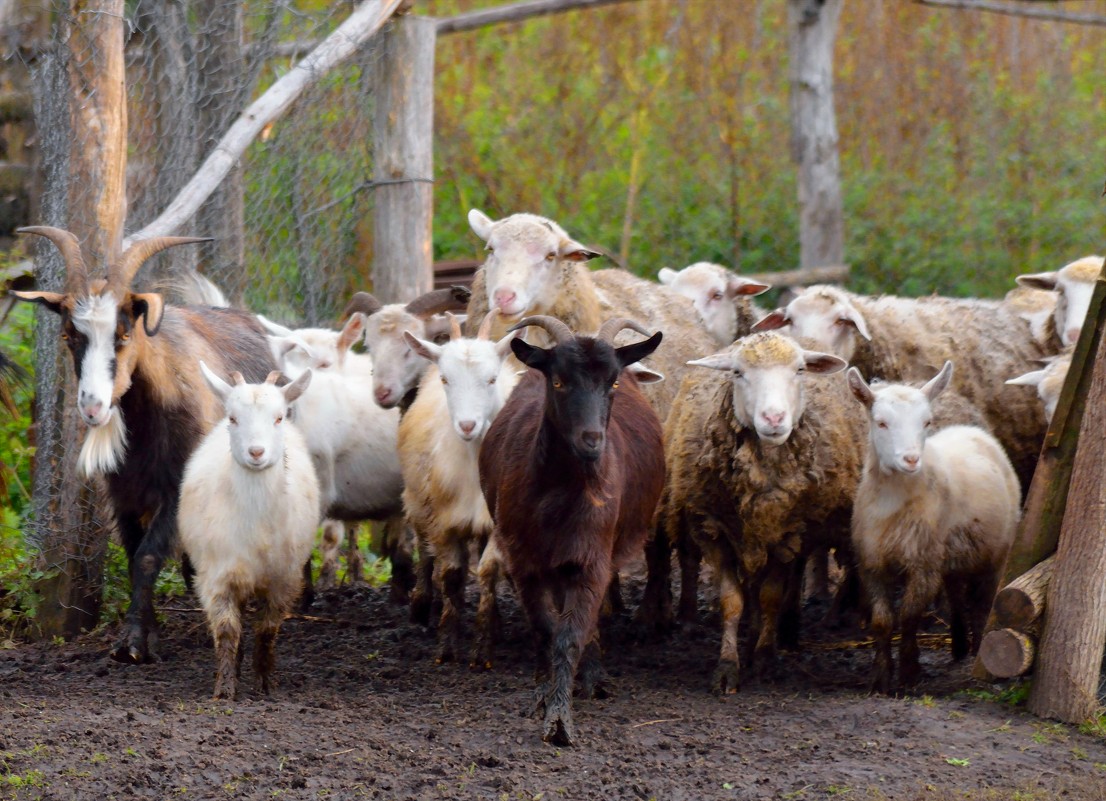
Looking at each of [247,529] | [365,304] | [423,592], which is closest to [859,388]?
[423,592]

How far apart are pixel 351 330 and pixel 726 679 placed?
3268mm

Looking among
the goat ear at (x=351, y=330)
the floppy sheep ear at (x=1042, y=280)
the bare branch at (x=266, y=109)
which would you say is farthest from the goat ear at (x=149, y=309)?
the floppy sheep ear at (x=1042, y=280)

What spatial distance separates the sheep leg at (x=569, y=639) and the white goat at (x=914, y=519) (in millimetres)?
1409

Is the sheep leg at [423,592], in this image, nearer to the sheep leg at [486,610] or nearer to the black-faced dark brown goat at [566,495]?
the sheep leg at [486,610]

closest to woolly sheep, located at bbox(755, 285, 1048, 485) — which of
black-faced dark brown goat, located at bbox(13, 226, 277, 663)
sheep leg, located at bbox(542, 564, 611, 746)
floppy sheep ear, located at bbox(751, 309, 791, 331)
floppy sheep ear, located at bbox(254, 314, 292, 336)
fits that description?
floppy sheep ear, located at bbox(751, 309, 791, 331)

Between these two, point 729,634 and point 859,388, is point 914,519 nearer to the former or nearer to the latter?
point 859,388

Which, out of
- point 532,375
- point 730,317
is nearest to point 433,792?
point 532,375

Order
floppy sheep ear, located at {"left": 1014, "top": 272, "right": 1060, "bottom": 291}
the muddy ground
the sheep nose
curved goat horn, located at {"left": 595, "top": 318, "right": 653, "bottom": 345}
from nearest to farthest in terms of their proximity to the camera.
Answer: the muddy ground, curved goat horn, located at {"left": 595, "top": 318, "right": 653, "bottom": 345}, the sheep nose, floppy sheep ear, located at {"left": 1014, "top": 272, "right": 1060, "bottom": 291}

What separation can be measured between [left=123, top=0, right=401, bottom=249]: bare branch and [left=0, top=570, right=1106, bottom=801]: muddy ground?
2.21 meters

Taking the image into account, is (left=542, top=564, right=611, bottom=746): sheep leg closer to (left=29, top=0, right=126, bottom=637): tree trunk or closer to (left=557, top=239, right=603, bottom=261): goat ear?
(left=557, top=239, right=603, bottom=261): goat ear

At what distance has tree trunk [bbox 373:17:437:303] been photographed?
364 inches

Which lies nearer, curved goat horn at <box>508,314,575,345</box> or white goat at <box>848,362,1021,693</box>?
curved goat horn at <box>508,314,575,345</box>

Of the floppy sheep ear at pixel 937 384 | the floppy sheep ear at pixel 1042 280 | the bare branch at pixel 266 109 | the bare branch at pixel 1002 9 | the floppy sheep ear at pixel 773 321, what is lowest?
the floppy sheep ear at pixel 937 384

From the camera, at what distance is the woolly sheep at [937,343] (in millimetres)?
8219
